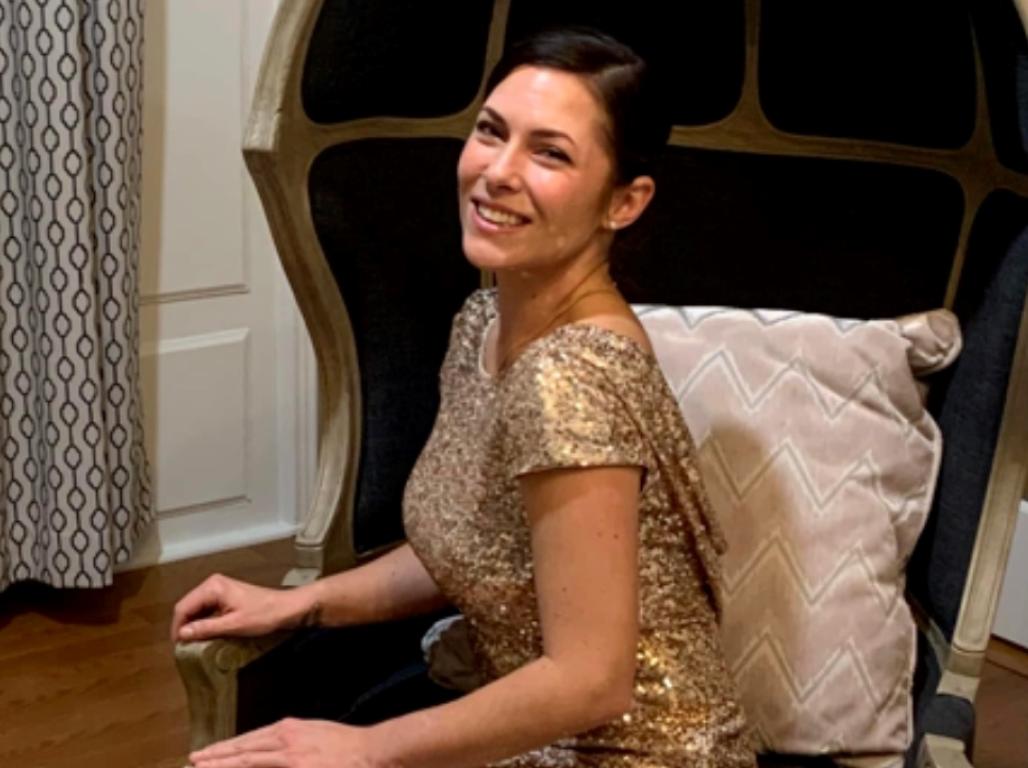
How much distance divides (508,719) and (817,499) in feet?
1.50

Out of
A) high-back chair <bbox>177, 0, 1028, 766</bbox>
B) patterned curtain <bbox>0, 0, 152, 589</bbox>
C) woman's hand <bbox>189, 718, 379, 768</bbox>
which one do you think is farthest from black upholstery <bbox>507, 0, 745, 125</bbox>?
patterned curtain <bbox>0, 0, 152, 589</bbox>

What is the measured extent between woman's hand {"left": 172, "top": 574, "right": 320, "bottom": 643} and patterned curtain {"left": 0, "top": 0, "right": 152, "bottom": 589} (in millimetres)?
1252

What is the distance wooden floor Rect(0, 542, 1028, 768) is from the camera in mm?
2412

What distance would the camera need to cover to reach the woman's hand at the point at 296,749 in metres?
1.23

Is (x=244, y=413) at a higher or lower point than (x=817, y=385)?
lower

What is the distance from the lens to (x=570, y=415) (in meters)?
1.22

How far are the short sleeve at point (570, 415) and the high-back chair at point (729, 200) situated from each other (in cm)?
42

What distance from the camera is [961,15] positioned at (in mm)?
1600

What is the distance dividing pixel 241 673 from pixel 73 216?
4.35ft

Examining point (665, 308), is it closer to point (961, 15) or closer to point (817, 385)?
point (817, 385)

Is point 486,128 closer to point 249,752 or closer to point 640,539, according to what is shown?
point 640,539

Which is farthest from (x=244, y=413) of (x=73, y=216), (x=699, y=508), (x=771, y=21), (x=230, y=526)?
(x=699, y=508)

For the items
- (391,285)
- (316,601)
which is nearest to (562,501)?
(316,601)

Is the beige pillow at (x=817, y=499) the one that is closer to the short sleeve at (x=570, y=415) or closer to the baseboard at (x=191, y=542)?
the short sleeve at (x=570, y=415)
